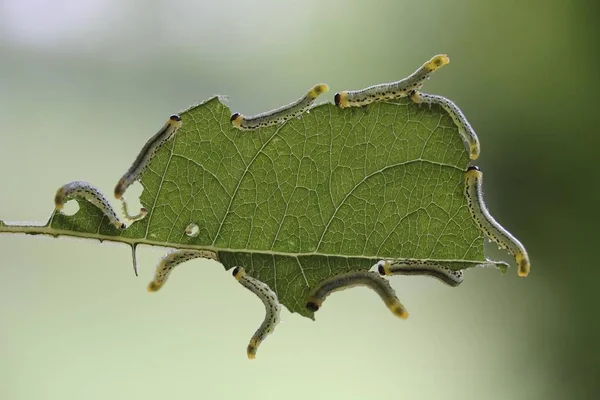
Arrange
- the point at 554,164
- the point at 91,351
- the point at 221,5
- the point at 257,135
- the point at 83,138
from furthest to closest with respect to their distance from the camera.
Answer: the point at 554,164 < the point at 221,5 < the point at 83,138 < the point at 91,351 < the point at 257,135

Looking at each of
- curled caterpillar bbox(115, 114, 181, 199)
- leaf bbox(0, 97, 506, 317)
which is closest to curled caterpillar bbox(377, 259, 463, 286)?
leaf bbox(0, 97, 506, 317)

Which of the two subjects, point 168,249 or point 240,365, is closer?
point 168,249

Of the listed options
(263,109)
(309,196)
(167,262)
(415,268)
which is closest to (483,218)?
(415,268)

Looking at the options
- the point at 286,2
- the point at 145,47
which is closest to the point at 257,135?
the point at 145,47

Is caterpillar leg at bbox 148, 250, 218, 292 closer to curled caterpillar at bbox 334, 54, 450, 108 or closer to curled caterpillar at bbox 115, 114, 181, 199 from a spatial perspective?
curled caterpillar at bbox 115, 114, 181, 199

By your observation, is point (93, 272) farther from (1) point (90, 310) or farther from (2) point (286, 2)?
(2) point (286, 2)
